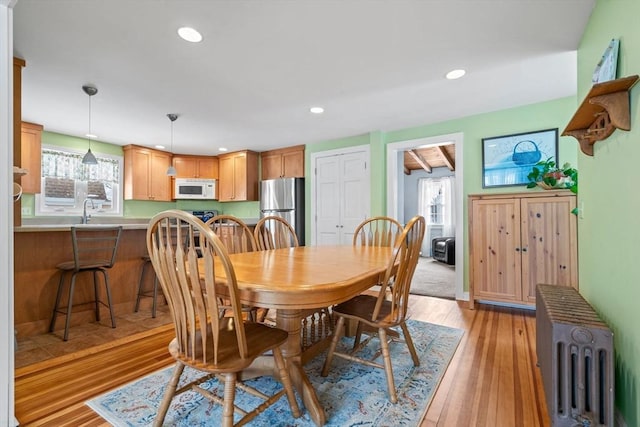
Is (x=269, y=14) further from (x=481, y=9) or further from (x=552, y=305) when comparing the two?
(x=552, y=305)

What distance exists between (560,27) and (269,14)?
1.85 meters

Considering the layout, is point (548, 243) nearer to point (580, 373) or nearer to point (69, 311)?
point (580, 373)

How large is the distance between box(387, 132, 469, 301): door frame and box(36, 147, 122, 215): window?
451 cm

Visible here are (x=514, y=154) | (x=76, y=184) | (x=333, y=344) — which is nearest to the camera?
(x=333, y=344)

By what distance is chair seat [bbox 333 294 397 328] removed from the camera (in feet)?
5.15

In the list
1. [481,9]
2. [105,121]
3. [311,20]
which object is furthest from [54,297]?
[481,9]

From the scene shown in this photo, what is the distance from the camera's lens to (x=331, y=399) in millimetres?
1572

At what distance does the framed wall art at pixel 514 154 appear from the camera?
3.15m

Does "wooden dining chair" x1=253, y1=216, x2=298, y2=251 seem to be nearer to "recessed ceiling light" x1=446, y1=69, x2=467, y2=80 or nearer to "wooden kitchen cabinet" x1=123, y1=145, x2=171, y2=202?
"recessed ceiling light" x1=446, y1=69, x2=467, y2=80

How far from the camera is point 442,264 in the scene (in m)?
6.36

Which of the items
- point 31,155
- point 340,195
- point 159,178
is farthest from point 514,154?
point 31,155

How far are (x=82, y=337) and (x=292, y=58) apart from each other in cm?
278

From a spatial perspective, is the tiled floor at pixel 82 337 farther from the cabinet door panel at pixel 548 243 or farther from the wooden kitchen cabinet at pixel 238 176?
the cabinet door panel at pixel 548 243
